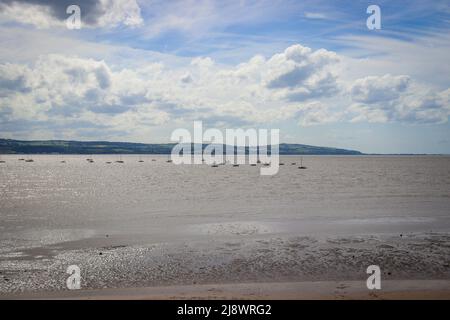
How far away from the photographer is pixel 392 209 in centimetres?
3841

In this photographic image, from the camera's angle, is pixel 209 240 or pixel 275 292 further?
pixel 209 240

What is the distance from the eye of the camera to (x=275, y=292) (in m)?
13.7

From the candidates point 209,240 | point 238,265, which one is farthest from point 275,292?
point 209,240

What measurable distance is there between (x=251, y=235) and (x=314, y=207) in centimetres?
1706

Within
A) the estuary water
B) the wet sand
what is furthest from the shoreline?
the estuary water

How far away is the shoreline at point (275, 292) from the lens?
1297 cm

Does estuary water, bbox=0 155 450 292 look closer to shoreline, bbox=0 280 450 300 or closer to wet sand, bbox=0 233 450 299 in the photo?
wet sand, bbox=0 233 450 299

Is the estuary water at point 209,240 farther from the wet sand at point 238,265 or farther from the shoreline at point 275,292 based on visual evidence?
the shoreline at point 275,292

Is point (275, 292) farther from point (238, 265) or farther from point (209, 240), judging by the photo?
point (209, 240)

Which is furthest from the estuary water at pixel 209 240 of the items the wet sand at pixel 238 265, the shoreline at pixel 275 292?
the shoreline at pixel 275 292

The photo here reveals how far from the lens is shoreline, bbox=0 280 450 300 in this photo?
13.0 metres
